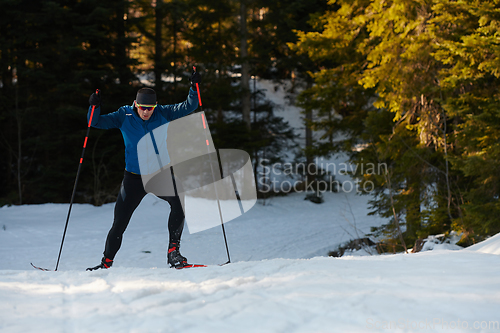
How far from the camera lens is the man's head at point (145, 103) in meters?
3.70

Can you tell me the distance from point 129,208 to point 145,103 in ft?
3.52

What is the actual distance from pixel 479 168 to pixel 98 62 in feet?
44.1

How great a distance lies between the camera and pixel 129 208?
3752 mm

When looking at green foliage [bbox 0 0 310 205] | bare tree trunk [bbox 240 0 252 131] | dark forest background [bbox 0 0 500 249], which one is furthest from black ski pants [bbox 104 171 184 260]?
bare tree trunk [bbox 240 0 252 131]

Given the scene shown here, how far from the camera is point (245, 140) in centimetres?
1627

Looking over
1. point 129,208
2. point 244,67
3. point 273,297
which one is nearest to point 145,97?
point 129,208

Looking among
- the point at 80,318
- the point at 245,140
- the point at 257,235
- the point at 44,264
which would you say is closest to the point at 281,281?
the point at 80,318

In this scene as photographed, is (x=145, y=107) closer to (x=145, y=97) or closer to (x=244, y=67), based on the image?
(x=145, y=97)

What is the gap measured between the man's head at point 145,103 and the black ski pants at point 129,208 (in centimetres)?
62

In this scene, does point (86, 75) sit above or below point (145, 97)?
below

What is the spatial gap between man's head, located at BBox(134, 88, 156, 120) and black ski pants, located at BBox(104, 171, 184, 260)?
2.04ft

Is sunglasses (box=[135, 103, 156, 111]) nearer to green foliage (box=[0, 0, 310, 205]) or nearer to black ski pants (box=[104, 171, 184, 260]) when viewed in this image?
black ski pants (box=[104, 171, 184, 260])

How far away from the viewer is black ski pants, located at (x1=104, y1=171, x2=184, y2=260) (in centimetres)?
373

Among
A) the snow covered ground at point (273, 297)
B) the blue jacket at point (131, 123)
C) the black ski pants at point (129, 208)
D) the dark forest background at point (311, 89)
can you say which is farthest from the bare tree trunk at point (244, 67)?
the snow covered ground at point (273, 297)
